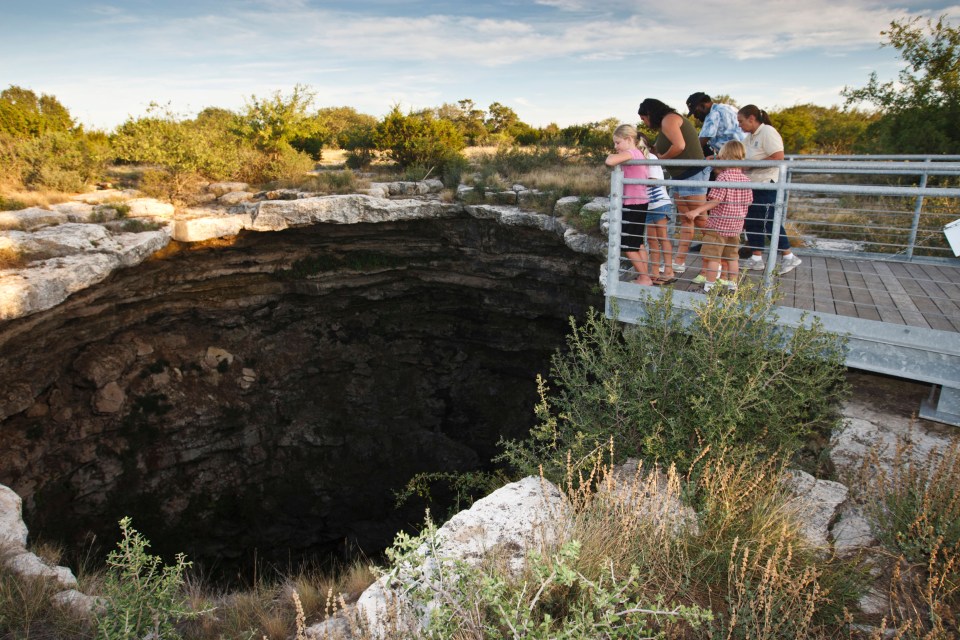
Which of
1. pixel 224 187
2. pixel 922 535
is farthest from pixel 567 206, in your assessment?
pixel 922 535

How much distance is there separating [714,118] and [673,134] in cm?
105

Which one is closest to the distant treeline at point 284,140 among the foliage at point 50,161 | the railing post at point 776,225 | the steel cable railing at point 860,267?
the foliage at point 50,161

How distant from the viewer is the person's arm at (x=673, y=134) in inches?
193

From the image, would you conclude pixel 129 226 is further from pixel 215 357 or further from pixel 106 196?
pixel 215 357

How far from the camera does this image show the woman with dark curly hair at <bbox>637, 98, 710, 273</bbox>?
16.2 ft

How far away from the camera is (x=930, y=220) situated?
7922mm

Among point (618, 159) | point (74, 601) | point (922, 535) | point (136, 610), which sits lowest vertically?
point (74, 601)

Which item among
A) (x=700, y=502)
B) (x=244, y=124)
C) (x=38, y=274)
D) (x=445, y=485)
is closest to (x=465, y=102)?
(x=244, y=124)

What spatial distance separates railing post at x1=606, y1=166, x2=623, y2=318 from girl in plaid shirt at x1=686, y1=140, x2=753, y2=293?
708 mm

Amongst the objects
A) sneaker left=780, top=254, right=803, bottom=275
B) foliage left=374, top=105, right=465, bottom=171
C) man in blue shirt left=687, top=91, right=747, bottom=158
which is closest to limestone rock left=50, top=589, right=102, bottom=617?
sneaker left=780, top=254, right=803, bottom=275

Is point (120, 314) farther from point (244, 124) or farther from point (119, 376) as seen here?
point (244, 124)

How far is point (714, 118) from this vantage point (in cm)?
561

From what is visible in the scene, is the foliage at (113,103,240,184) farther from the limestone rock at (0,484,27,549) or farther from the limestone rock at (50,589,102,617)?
the limestone rock at (50,589,102,617)

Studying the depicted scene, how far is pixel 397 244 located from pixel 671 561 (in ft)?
26.7
